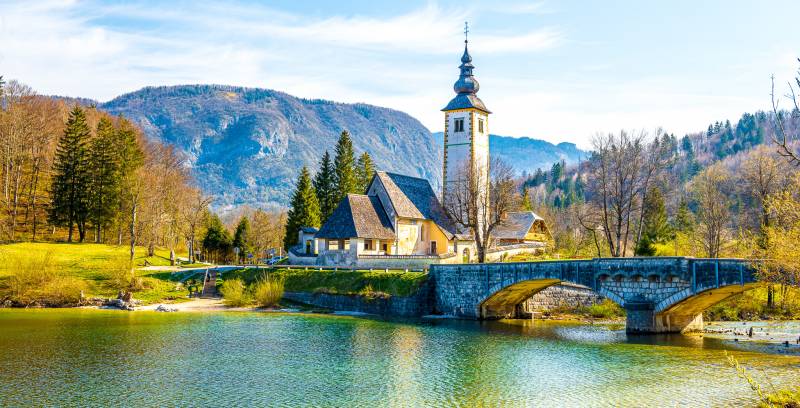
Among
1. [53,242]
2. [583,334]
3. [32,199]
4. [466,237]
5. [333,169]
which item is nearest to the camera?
[583,334]

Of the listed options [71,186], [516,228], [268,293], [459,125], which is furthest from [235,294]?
[516,228]

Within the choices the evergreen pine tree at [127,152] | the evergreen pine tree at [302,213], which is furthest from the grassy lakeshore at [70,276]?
the evergreen pine tree at [302,213]

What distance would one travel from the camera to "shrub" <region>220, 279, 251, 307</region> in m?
53.3

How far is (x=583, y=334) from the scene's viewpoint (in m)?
39.6

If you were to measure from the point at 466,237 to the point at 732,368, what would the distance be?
122 feet

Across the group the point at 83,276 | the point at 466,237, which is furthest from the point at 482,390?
the point at 83,276

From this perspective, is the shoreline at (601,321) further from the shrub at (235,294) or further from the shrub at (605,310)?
the shrub at (605,310)

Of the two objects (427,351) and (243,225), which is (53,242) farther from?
(427,351)

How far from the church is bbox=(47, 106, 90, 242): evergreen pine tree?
2433cm

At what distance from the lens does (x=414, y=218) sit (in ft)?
204

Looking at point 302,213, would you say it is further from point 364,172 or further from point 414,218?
point 414,218

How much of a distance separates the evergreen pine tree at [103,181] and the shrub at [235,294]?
23.6 metres

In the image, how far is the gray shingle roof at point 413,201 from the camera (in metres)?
62.1

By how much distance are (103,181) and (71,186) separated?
320 cm
